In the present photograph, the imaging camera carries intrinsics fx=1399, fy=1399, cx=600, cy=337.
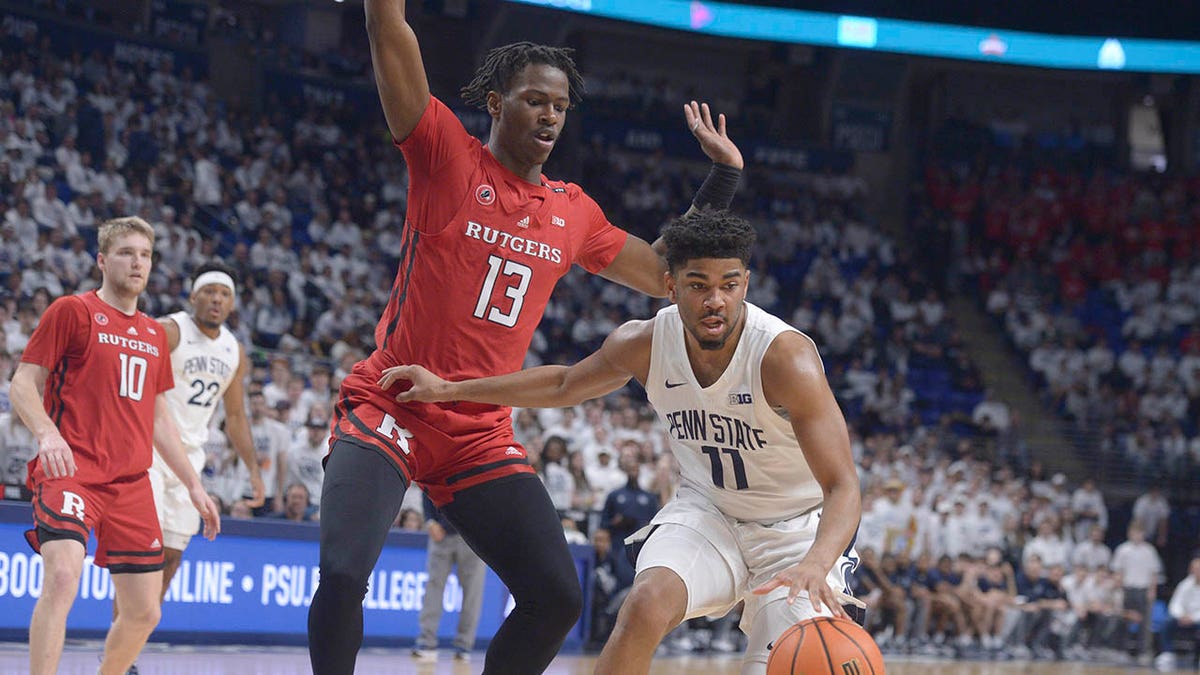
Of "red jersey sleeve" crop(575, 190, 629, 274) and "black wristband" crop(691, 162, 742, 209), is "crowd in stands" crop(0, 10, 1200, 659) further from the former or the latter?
"black wristband" crop(691, 162, 742, 209)

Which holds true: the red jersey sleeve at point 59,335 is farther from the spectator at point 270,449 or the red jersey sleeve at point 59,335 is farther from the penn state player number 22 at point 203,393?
the spectator at point 270,449

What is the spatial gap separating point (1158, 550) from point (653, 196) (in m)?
10.1

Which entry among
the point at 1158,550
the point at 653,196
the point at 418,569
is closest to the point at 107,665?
the point at 418,569

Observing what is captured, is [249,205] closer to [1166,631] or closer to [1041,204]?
[1166,631]

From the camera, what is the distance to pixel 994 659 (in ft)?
54.1

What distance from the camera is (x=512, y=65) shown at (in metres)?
4.83

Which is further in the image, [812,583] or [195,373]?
[195,373]

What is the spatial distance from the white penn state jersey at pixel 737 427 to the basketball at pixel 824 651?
2.25 feet

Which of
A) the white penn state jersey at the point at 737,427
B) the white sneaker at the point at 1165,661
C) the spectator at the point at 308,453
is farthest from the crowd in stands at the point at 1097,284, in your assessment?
the white penn state jersey at the point at 737,427

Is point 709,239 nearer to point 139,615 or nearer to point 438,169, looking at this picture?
point 438,169

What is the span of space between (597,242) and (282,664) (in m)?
5.40

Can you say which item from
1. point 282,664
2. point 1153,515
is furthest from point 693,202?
point 1153,515

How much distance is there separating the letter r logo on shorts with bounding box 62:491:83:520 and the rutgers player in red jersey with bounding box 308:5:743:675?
1705 mm

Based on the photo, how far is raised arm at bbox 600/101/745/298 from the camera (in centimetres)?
534
